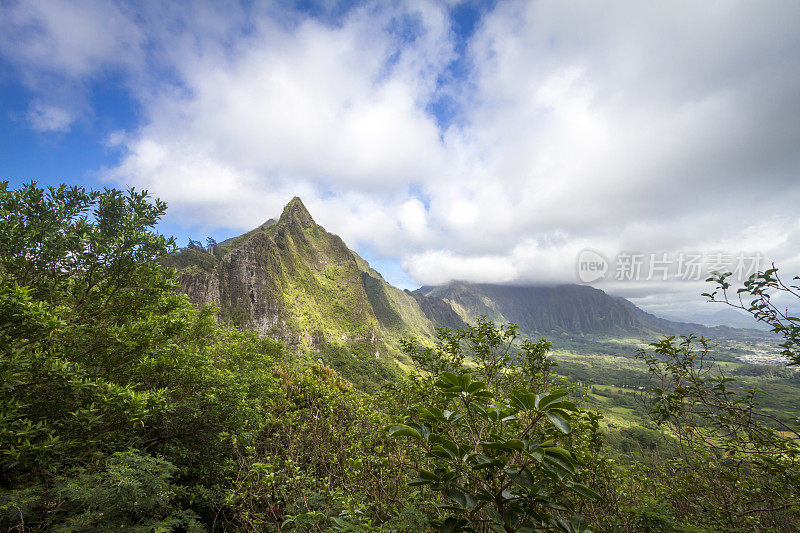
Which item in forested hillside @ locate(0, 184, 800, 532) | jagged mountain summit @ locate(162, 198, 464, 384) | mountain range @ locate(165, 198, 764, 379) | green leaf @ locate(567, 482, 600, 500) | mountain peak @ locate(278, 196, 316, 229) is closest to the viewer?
green leaf @ locate(567, 482, 600, 500)

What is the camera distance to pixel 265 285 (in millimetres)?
107312

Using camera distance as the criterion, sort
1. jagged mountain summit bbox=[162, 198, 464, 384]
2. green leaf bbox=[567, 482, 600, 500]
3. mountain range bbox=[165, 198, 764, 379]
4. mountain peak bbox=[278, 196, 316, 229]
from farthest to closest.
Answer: mountain peak bbox=[278, 196, 316, 229]
jagged mountain summit bbox=[162, 198, 464, 384]
mountain range bbox=[165, 198, 764, 379]
green leaf bbox=[567, 482, 600, 500]

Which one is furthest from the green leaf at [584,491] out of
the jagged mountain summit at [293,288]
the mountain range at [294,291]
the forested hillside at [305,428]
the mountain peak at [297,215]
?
the mountain peak at [297,215]

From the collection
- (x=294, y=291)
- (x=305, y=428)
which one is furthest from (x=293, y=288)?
(x=305, y=428)

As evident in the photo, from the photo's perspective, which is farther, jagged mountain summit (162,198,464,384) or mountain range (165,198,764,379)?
jagged mountain summit (162,198,464,384)

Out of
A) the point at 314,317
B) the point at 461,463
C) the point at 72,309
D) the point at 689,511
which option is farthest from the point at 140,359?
the point at 314,317

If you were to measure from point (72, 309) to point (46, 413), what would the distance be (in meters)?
2.13

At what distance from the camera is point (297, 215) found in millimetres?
157375

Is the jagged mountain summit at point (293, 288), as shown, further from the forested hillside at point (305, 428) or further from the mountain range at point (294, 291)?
the forested hillside at point (305, 428)

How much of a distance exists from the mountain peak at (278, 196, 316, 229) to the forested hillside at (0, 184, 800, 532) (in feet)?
486

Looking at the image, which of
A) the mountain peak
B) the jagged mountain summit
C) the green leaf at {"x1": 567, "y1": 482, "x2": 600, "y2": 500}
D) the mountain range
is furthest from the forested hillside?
the mountain peak

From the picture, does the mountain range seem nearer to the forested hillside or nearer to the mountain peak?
the mountain peak

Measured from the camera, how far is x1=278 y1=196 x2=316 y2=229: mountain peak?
485 feet

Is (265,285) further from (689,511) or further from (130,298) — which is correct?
(689,511)
